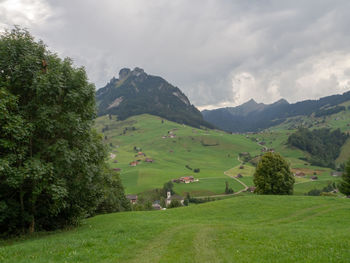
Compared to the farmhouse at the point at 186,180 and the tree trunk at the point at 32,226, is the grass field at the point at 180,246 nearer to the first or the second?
the tree trunk at the point at 32,226

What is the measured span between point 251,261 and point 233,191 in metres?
135

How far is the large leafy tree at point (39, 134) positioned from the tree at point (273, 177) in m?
44.4

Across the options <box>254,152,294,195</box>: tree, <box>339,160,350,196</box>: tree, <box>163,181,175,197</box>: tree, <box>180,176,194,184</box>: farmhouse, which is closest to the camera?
<box>339,160,350,196</box>: tree

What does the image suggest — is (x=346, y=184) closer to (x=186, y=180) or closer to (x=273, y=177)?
(x=273, y=177)

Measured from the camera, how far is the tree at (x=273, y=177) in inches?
2176

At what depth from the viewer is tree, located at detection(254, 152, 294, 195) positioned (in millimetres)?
55281

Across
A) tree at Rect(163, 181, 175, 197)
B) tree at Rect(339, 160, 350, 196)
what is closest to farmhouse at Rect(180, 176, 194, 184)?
tree at Rect(163, 181, 175, 197)

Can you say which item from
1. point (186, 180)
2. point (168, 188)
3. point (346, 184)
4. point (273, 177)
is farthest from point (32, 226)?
point (186, 180)

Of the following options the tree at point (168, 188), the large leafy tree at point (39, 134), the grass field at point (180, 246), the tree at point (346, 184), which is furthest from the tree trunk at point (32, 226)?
the tree at point (168, 188)

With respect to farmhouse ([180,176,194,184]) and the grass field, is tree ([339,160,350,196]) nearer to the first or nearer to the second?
the grass field

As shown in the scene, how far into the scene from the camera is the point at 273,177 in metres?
55.8

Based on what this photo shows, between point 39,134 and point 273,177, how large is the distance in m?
51.2

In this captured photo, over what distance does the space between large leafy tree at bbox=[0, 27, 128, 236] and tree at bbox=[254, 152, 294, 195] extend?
44.4m

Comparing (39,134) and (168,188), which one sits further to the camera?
(168,188)
